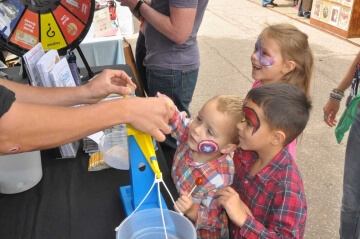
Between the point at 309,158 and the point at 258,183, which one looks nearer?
the point at 258,183

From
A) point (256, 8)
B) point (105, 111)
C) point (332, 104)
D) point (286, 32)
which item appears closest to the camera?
point (105, 111)

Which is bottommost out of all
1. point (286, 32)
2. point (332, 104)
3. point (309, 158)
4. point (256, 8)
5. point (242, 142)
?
point (256, 8)

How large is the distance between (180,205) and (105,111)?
1.14ft

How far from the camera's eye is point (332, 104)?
70.9 inches

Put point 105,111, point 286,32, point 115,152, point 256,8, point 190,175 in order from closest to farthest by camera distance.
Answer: point 105,111 < point 190,175 < point 115,152 < point 286,32 < point 256,8

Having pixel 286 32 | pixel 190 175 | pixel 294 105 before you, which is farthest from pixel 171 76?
pixel 294 105

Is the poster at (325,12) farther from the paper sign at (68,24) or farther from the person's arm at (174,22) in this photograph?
the paper sign at (68,24)

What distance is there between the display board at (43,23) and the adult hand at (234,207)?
1056mm

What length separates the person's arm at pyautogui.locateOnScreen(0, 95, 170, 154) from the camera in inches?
33.9

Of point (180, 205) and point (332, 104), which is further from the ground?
point (180, 205)

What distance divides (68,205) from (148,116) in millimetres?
407

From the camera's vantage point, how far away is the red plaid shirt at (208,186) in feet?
3.78

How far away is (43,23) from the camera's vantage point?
5.16 feet

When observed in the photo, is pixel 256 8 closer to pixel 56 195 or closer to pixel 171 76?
pixel 171 76
